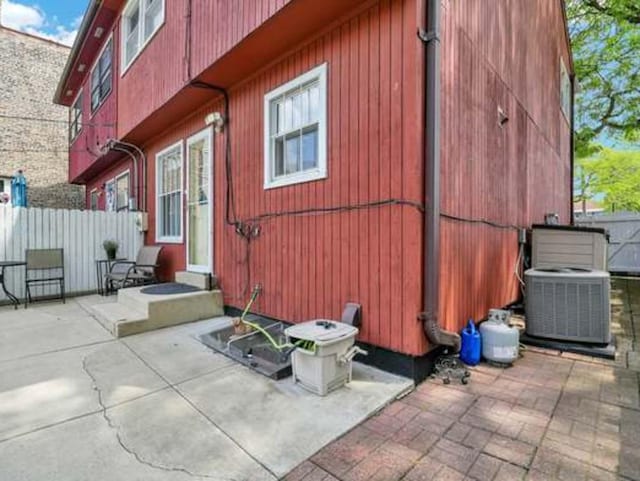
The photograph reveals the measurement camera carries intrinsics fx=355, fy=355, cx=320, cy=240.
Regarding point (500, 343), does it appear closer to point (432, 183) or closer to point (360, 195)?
point (432, 183)

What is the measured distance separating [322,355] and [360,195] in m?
1.43

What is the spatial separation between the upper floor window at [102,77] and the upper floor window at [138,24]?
1130 millimetres

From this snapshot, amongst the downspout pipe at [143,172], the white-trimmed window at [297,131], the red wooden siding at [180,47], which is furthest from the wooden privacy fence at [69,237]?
the white-trimmed window at [297,131]

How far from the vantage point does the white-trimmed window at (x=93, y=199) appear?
11.6 m

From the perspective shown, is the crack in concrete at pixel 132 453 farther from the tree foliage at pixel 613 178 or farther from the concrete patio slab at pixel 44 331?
the tree foliage at pixel 613 178

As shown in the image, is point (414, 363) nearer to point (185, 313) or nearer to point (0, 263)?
point (185, 313)

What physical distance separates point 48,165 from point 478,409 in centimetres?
1727

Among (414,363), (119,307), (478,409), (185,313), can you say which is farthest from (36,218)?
(478,409)

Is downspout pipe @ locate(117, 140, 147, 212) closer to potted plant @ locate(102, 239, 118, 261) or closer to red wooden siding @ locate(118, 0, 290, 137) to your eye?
red wooden siding @ locate(118, 0, 290, 137)

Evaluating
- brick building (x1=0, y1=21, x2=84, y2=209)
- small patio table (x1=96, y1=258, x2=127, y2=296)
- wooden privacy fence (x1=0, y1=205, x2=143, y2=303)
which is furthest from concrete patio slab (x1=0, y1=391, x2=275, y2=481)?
brick building (x1=0, y1=21, x2=84, y2=209)

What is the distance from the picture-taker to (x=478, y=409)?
7.79 ft

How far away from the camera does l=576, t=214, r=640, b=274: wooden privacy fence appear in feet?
33.8

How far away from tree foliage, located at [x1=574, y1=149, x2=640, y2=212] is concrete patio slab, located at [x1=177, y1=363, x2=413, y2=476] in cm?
2122

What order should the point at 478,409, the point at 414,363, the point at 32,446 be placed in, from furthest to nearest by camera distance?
the point at 414,363 → the point at 478,409 → the point at 32,446
